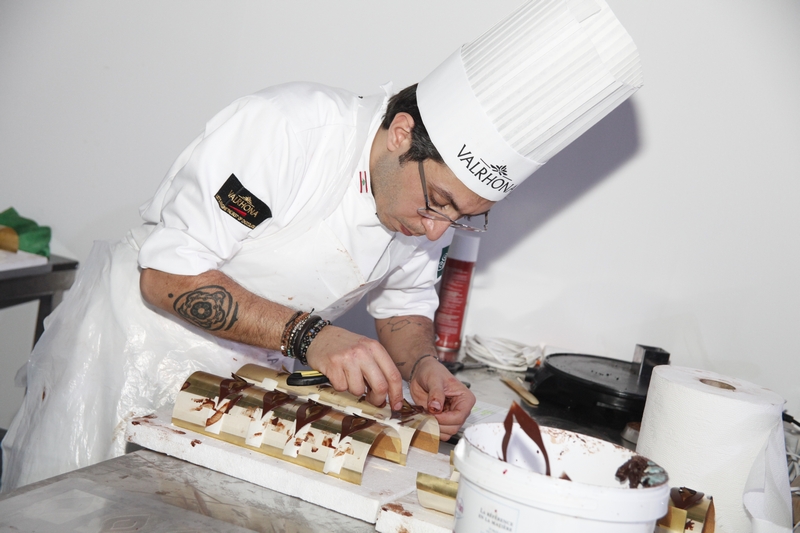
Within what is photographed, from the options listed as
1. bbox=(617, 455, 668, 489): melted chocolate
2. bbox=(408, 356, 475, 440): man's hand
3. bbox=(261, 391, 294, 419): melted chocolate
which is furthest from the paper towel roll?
bbox=(261, 391, 294, 419): melted chocolate

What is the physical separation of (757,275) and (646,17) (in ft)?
3.02

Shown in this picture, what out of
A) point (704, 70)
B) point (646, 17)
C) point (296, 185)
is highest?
point (646, 17)

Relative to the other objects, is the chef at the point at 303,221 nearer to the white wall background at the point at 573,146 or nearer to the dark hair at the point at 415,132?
the dark hair at the point at 415,132

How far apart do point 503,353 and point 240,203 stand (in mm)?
1193

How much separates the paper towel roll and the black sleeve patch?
0.91m

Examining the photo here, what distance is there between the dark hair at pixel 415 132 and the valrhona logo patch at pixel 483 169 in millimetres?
57

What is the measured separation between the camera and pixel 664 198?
227cm

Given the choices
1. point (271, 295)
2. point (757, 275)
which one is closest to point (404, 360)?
point (271, 295)

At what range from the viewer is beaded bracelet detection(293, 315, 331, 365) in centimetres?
146

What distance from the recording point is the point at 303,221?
1649mm

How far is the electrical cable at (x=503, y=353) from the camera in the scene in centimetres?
Answer: 231

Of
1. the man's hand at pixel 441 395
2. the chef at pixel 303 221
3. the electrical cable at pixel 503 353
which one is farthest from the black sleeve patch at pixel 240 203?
the electrical cable at pixel 503 353

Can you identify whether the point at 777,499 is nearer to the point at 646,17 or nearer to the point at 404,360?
the point at 404,360

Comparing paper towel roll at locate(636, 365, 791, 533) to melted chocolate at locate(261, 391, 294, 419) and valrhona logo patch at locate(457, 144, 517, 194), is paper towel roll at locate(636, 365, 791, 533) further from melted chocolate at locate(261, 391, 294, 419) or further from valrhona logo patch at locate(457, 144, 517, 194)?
melted chocolate at locate(261, 391, 294, 419)
